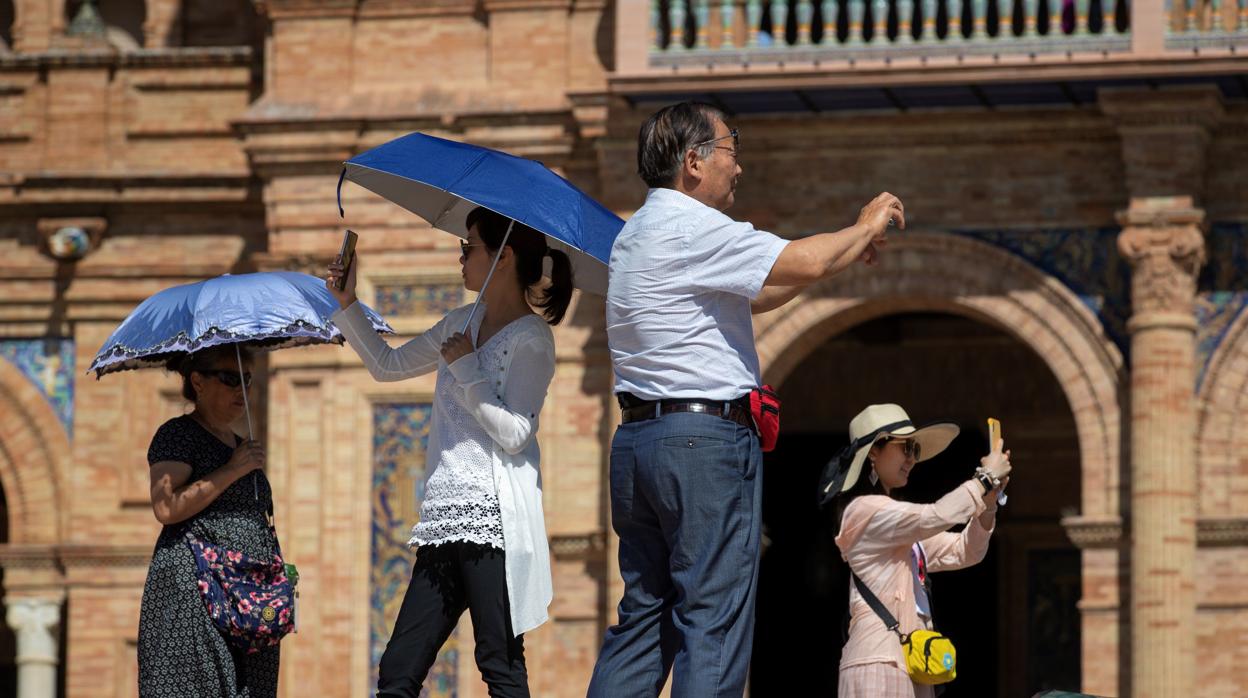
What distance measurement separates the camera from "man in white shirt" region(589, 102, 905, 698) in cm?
740

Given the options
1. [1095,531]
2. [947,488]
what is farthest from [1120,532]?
[947,488]

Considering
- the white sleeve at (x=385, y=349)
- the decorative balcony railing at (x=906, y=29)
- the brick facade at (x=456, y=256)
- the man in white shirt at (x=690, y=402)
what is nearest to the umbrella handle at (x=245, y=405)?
the white sleeve at (x=385, y=349)

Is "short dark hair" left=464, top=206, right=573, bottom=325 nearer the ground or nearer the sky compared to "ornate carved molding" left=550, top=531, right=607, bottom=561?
nearer the sky

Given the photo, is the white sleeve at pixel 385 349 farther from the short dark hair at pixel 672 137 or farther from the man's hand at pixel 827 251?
the man's hand at pixel 827 251

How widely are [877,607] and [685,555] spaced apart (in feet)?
6.59

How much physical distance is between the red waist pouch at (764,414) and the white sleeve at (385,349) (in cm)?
148

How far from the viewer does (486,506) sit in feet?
27.0

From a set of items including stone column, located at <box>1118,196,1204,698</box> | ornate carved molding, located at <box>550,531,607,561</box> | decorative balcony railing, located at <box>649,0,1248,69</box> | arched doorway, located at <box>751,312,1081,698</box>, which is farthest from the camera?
arched doorway, located at <box>751,312,1081,698</box>

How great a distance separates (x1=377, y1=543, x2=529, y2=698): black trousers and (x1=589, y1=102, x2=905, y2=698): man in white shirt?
0.68m

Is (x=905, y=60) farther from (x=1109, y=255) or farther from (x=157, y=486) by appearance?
(x=157, y=486)

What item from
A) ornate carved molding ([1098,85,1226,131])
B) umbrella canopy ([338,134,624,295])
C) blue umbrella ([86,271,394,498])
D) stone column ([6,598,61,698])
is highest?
ornate carved molding ([1098,85,1226,131])

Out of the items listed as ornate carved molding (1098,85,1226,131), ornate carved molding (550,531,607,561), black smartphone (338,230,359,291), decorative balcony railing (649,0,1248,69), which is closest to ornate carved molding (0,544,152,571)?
ornate carved molding (550,531,607,561)

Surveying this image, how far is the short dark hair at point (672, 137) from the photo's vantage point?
7.71 metres

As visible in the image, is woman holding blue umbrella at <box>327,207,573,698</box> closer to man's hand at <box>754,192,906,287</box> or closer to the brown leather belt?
the brown leather belt
